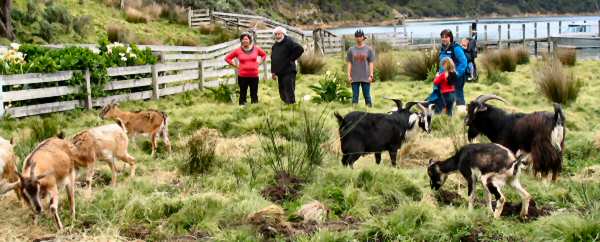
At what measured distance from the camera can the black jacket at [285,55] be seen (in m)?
12.7

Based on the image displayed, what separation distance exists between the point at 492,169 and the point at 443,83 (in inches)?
197

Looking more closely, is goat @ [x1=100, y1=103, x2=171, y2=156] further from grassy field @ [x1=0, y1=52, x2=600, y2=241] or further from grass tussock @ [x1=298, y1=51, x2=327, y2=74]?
grass tussock @ [x1=298, y1=51, x2=327, y2=74]

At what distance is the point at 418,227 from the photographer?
235 inches

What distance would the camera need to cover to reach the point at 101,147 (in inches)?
304

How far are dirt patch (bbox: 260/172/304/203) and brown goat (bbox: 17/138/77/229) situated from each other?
6.03 feet

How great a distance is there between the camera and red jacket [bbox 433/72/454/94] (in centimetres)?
1127

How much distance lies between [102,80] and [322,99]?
4145 mm

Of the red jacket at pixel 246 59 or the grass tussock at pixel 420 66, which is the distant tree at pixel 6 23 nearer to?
the red jacket at pixel 246 59

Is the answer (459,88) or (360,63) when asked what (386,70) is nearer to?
(360,63)

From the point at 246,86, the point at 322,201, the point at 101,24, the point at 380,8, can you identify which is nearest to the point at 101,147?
the point at 322,201

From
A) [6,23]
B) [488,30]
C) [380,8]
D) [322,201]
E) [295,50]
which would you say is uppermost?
[380,8]

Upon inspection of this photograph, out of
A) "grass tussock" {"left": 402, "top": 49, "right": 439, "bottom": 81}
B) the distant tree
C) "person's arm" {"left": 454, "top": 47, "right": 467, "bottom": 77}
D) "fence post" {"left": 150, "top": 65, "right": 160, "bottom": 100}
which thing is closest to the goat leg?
"person's arm" {"left": 454, "top": 47, "right": 467, "bottom": 77}

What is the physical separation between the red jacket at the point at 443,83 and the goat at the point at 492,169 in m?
4.41

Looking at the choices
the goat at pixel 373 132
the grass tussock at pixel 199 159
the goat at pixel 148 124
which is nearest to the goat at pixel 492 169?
the goat at pixel 373 132
